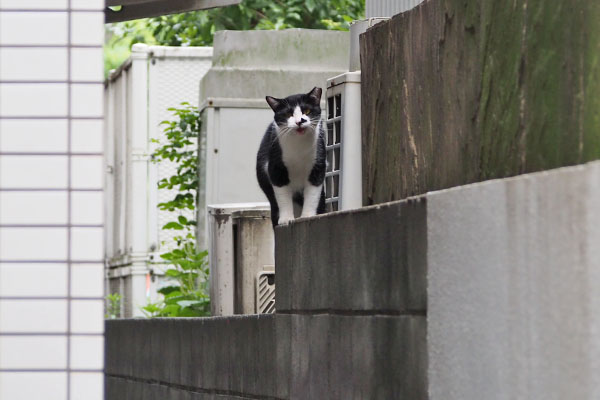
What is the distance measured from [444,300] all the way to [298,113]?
3.30 m

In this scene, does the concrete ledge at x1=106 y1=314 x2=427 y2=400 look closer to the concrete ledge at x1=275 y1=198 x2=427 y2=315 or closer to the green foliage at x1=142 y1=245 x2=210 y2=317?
the concrete ledge at x1=275 y1=198 x2=427 y2=315

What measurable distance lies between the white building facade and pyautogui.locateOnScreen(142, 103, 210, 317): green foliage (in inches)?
238

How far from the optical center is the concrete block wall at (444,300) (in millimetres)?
2990

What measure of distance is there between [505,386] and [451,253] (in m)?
0.50

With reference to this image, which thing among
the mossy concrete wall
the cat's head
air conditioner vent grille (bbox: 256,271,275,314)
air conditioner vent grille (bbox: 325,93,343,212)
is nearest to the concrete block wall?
the mossy concrete wall

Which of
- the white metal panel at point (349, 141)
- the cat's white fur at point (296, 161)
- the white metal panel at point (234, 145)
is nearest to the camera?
the white metal panel at point (349, 141)

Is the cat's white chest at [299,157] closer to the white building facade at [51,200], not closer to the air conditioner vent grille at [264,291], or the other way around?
the air conditioner vent grille at [264,291]

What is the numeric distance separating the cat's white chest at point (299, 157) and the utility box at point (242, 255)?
1281mm

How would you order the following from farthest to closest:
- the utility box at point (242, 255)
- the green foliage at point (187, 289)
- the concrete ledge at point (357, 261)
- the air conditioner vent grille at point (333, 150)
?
the green foliage at point (187, 289)
the utility box at point (242, 255)
the air conditioner vent grille at point (333, 150)
the concrete ledge at point (357, 261)

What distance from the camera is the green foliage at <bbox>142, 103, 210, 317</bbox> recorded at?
32.1 feet

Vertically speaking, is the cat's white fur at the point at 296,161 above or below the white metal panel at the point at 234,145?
below

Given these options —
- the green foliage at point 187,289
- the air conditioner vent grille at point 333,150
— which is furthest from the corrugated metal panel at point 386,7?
the green foliage at point 187,289

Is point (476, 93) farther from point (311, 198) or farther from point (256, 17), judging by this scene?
point (256, 17)

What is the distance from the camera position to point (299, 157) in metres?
6.78
